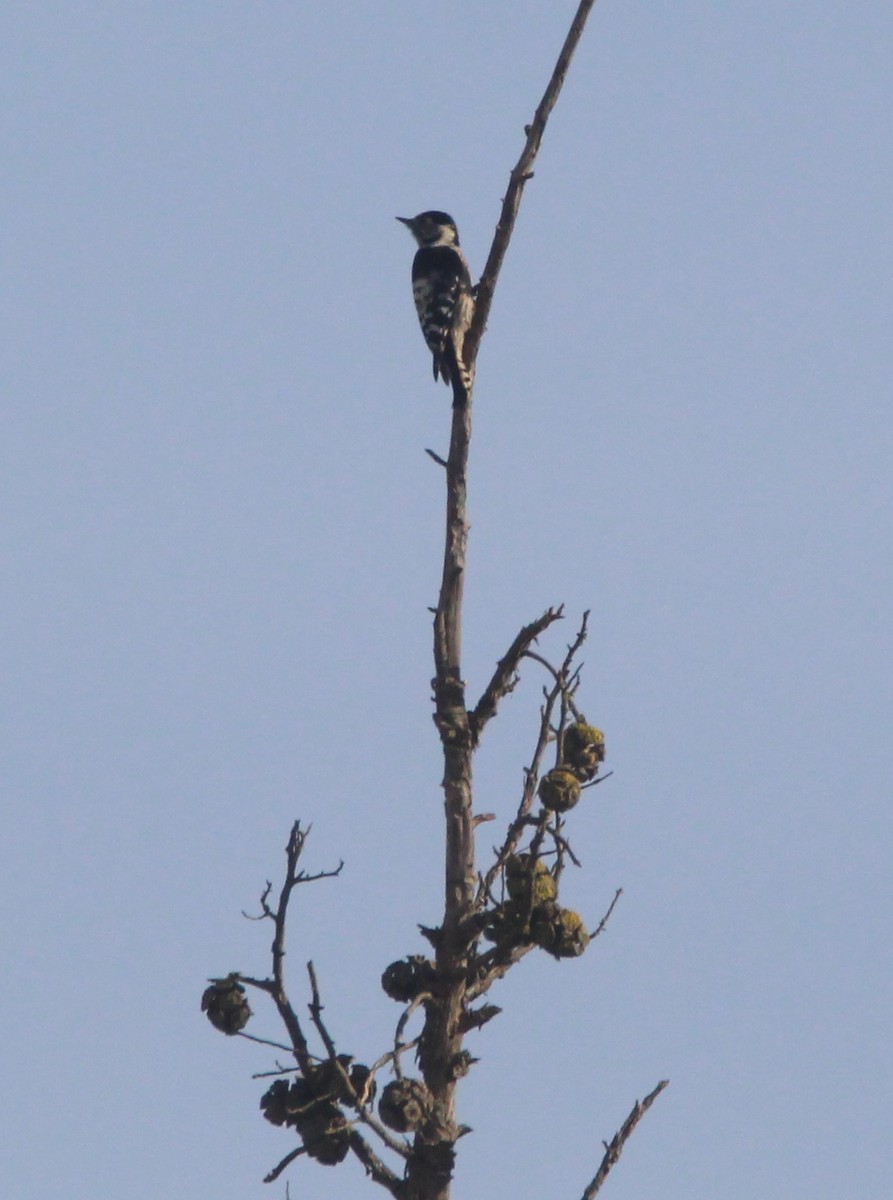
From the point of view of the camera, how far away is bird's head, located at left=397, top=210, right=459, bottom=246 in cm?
1155

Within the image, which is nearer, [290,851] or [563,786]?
[290,851]

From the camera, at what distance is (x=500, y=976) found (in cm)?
568

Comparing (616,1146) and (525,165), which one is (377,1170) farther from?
(525,165)

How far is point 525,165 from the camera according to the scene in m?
6.04

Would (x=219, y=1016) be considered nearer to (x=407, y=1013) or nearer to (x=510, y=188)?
(x=407, y=1013)

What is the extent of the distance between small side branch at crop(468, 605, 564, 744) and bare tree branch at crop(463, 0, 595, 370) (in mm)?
1286

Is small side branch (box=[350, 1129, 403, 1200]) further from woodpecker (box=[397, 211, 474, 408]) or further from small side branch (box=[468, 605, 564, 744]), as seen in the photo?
woodpecker (box=[397, 211, 474, 408])

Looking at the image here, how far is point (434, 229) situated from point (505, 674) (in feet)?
21.0

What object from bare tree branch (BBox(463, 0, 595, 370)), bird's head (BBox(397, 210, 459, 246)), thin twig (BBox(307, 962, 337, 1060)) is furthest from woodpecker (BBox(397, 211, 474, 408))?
thin twig (BBox(307, 962, 337, 1060))

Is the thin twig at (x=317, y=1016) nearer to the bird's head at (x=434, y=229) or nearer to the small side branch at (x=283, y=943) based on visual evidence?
the small side branch at (x=283, y=943)

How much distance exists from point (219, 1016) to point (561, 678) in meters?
1.58

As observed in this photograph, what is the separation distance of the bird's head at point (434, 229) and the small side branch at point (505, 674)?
614 cm

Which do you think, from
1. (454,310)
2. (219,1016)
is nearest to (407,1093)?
(219,1016)


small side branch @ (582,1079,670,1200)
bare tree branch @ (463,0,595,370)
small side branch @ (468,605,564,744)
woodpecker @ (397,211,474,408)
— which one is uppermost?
woodpecker @ (397,211,474,408)
